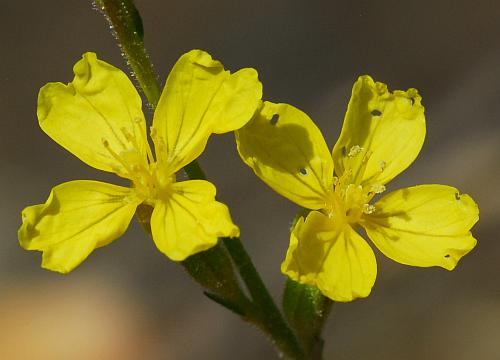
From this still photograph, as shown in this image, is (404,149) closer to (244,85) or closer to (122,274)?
(244,85)

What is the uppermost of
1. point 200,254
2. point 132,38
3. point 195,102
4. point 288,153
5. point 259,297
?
point 132,38

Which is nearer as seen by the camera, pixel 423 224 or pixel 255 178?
pixel 423 224

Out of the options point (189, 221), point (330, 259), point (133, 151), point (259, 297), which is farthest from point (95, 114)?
point (330, 259)

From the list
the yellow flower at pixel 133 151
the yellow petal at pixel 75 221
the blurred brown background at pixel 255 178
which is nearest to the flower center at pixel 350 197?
the yellow flower at pixel 133 151

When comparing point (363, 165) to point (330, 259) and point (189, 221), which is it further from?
point (189, 221)

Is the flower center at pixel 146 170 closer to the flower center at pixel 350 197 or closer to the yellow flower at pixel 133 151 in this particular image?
the yellow flower at pixel 133 151

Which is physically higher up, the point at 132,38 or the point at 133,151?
the point at 132,38

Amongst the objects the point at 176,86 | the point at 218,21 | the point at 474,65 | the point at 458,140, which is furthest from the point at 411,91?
the point at 218,21

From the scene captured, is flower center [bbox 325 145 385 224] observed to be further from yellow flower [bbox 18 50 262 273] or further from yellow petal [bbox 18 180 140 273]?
yellow petal [bbox 18 180 140 273]
